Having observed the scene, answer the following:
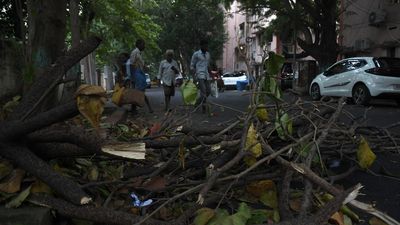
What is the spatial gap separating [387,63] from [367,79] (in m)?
0.79

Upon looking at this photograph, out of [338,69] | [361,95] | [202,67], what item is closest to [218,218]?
[202,67]

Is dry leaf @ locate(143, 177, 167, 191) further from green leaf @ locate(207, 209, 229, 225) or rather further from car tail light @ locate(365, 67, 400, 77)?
car tail light @ locate(365, 67, 400, 77)

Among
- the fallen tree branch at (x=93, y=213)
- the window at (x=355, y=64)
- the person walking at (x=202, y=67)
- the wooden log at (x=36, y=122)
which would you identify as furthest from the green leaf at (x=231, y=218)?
the window at (x=355, y=64)

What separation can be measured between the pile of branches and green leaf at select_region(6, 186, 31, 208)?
0.04 m

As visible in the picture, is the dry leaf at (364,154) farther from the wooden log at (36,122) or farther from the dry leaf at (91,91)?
the wooden log at (36,122)

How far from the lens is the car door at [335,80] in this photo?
53.0 feet

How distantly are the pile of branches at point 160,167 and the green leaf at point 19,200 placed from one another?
0.12 feet

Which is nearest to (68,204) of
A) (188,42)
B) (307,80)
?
(307,80)

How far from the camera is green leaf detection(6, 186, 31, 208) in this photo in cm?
320

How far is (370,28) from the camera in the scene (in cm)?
2356

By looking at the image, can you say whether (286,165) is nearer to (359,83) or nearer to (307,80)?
(359,83)

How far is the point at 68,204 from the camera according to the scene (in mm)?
3092

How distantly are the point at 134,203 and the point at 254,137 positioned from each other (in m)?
0.92

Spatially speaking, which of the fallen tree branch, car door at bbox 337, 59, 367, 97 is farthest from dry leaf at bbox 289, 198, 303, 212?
car door at bbox 337, 59, 367, 97
